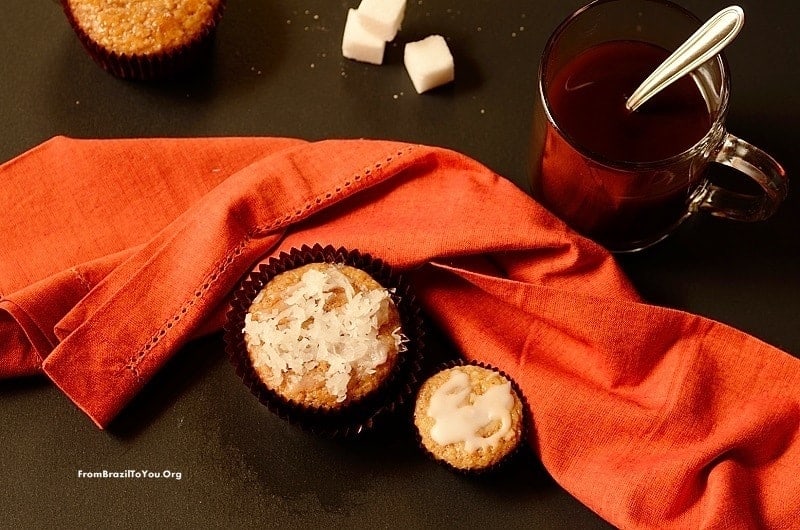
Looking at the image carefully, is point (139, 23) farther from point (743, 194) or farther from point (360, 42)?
point (743, 194)

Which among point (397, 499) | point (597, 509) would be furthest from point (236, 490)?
point (597, 509)

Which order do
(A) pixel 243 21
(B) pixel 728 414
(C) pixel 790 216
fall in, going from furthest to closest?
(A) pixel 243 21
(C) pixel 790 216
(B) pixel 728 414

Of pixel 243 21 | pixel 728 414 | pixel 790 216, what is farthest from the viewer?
pixel 243 21

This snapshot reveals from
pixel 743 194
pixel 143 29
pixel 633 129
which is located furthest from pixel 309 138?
pixel 743 194

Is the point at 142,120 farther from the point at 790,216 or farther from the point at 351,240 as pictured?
the point at 790,216

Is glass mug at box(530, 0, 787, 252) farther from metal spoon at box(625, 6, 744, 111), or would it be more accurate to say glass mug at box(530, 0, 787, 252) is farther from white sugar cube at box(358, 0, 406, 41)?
white sugar cube at box(358, 0, 406, 41)

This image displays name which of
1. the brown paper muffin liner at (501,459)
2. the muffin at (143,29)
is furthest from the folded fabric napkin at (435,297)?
the muffin at (143,29)
